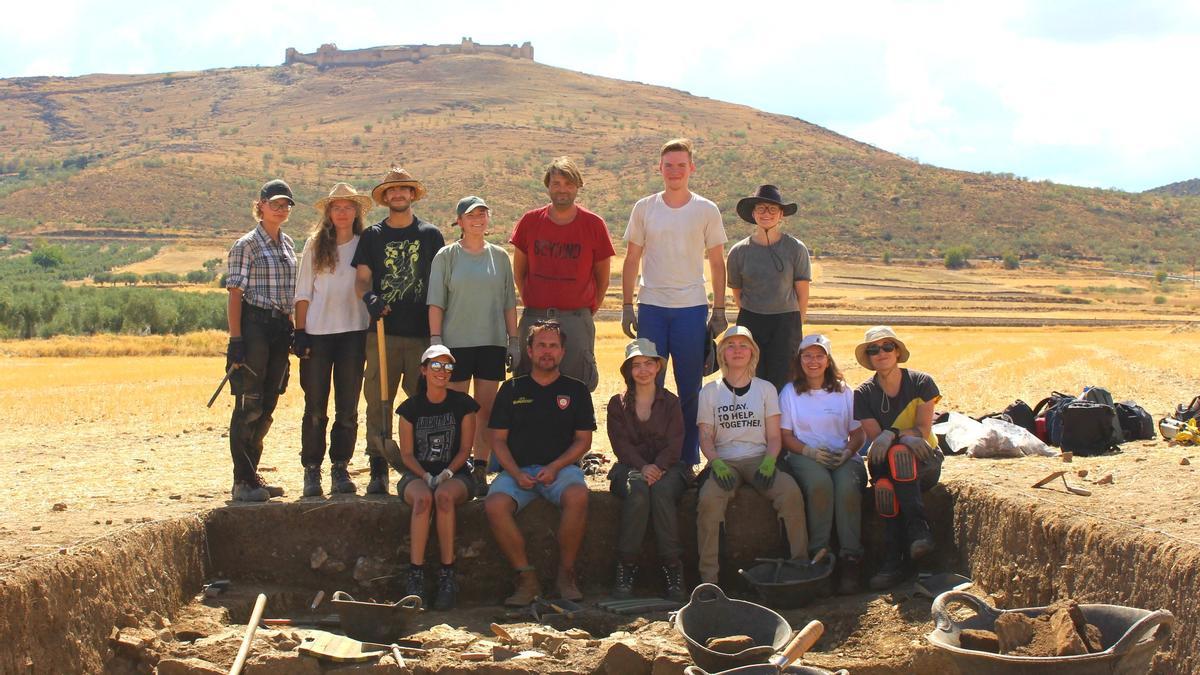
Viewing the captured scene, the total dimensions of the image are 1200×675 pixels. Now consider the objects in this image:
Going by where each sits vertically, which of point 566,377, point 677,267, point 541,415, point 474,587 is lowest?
point 474,587

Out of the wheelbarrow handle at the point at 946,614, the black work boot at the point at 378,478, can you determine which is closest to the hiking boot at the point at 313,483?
the black work boot at the point at 378,478

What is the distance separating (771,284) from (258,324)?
146 inches

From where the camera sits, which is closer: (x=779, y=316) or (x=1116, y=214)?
(x=779, y=316)

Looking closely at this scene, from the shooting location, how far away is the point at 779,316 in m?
8.55

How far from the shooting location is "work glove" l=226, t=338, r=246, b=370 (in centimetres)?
810

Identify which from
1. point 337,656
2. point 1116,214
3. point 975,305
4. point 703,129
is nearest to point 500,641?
point 337,656

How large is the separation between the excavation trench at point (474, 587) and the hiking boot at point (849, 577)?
0.36 ft

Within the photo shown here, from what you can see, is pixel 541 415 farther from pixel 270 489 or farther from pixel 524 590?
pixel 270 489

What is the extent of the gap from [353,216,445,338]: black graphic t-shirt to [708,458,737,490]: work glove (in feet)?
7.48

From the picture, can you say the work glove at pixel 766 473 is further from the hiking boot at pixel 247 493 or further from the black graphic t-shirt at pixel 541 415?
the hiking boot at pixel 247 493

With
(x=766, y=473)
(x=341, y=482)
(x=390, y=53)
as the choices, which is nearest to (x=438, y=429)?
(x=341, y=482)

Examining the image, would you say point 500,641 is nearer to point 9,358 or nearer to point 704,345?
point 704,345

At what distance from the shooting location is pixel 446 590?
778cm

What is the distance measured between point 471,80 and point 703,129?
39.8 meters
